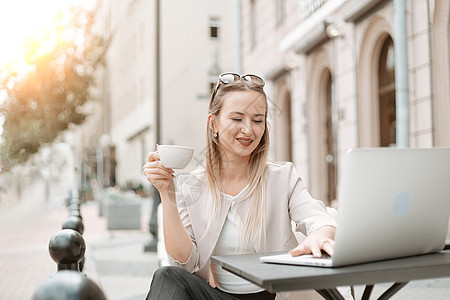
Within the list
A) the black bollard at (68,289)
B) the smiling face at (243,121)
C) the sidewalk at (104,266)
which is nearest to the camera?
the black bollard at (68,289)

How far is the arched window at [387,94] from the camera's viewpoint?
9.02 m

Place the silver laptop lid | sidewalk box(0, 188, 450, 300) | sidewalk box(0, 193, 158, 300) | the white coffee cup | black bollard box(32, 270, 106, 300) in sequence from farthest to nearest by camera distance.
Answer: sidewalk box(0, 193, 158, 300) < sidewalk box(0, 188, 450, 300) < the white coffee cup < the silver laptop lid < black bollard box(32, 270, 106, 300)

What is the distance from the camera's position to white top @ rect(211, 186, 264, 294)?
7.51 feet

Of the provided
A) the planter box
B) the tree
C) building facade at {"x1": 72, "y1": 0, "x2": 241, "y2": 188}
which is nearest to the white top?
the tree

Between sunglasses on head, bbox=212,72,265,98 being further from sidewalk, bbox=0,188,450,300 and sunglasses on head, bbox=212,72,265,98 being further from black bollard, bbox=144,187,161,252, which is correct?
black bollard, bbox=144,187,161,252

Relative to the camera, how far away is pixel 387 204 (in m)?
1.63

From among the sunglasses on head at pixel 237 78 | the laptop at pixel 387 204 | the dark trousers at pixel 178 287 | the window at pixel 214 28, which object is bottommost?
the dark trousers at pixel 178 287

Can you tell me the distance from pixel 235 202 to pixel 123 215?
33.2ft

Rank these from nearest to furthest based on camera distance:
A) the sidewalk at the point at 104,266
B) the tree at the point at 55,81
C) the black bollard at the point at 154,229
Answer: the sidewalk at the point at 104,266
the black bollard at the point at 154,229
the tree at the point at 55,81

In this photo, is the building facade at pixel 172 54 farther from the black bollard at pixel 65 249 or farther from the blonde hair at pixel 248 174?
the black bollard at pixel 65 249

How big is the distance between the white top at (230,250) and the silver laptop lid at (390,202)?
745mm

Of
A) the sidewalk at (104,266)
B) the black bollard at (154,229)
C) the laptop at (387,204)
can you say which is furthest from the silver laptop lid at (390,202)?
the black bollard at (154,229)

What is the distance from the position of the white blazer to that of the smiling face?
7.8 inches

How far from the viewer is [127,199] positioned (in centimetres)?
1291
